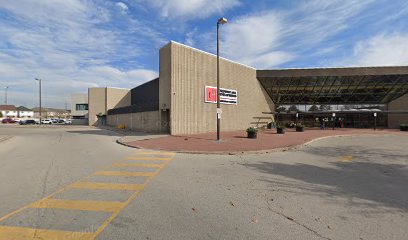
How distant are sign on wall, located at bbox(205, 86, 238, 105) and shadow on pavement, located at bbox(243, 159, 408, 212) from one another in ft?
58.8

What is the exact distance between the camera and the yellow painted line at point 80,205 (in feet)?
15.6

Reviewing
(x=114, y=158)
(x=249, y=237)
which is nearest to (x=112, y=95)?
(x=114, y=158)

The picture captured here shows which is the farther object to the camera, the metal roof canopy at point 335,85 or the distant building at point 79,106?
the distant building at point 79,106

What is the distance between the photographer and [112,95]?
171ft

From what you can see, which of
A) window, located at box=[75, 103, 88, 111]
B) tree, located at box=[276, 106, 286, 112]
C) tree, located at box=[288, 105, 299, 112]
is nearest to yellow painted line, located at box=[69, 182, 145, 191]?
tree, located at box=[276, 106, 286, 112]

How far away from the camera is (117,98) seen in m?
52.8

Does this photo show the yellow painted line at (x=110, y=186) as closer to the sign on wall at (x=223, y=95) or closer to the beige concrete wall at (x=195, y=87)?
the beige concrete wall at (x=195, y=87)

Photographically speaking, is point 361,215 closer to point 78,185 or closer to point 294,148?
A: point 78,185

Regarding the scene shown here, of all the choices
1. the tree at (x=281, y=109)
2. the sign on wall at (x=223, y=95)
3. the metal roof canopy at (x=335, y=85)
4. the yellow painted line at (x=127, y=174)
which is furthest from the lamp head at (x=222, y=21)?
the tree at (x=281, y=109)

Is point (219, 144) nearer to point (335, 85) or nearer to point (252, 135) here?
point (252, 135)

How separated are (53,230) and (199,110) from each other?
22.3 meters

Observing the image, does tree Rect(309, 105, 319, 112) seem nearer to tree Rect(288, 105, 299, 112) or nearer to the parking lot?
tree Rect(288, 105, 299, 112)

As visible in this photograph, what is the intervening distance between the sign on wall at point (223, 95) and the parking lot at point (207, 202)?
18402 millimetres

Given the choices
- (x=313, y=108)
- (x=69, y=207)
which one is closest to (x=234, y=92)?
(x=313, y=108)
